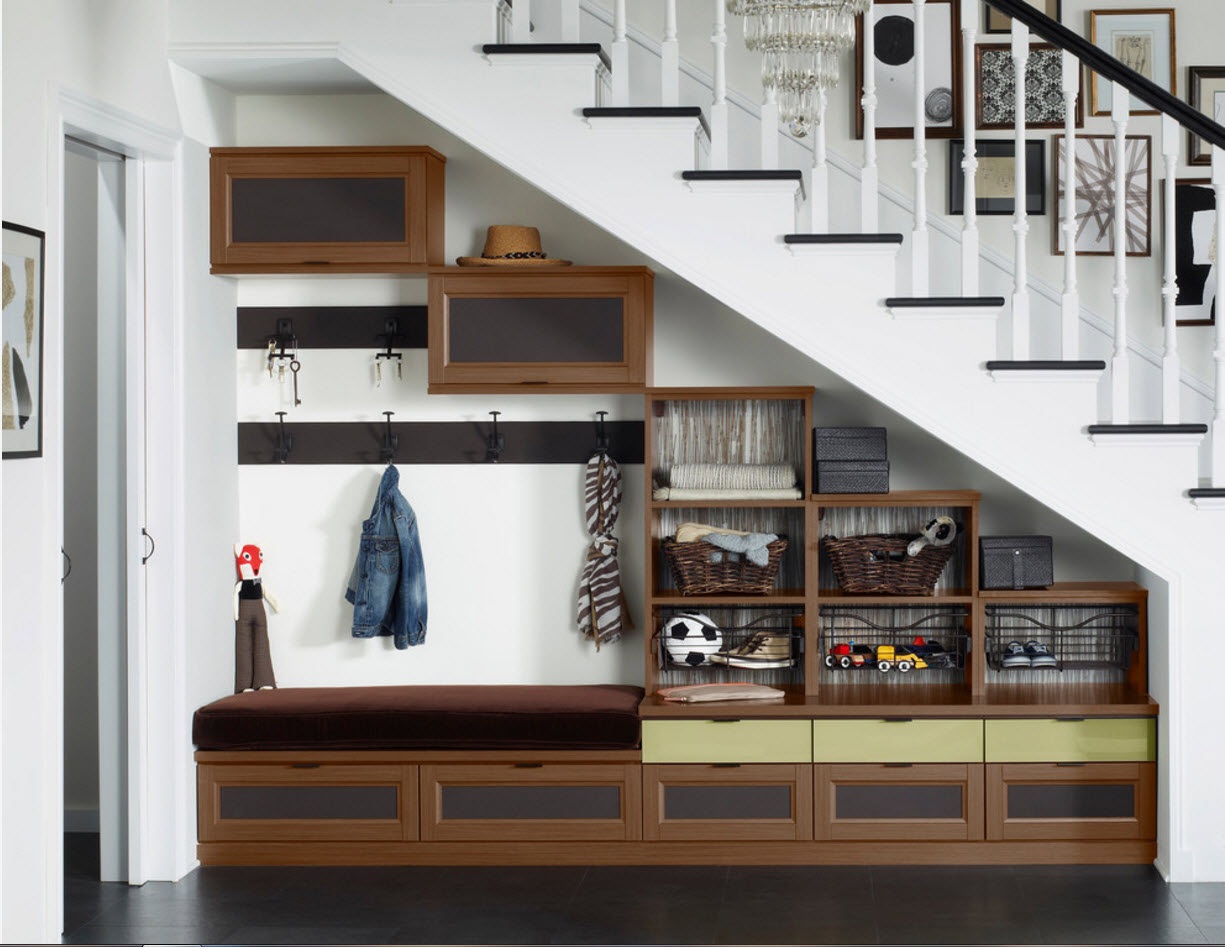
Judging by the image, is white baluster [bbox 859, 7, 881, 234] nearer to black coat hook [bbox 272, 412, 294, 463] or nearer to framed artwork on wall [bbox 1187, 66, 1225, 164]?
framed artwork on wall [bbox 1187, 66, 1225, 164]

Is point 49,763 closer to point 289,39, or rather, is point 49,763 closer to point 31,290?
point 31,290

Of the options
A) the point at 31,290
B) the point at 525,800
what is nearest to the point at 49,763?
the point at 31,290

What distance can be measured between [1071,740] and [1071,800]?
196 millimetres

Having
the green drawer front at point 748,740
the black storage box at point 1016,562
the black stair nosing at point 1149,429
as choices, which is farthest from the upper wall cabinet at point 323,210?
the black stair nosing at point 1149,429

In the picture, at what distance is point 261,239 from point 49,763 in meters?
1.95

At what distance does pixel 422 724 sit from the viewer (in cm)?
481

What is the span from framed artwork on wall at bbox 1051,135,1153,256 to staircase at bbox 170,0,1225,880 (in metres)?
0.93

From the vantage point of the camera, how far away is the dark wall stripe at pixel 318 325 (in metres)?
5.32

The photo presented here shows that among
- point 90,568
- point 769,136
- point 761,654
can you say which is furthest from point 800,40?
point 90,568

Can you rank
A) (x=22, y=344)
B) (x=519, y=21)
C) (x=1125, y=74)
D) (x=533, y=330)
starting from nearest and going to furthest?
1. (x=22, y=344)
2. (x=1125, y=74)
3. (x=519, y=21)
4. (x=533, y=330)

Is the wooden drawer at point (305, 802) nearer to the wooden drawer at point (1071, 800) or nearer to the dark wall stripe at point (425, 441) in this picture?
the dark wall stripe at point (425, 441)

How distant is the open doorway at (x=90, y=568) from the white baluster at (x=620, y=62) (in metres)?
1.60

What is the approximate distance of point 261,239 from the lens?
500cm

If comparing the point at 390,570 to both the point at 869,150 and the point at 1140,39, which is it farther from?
the point at 1140,39
